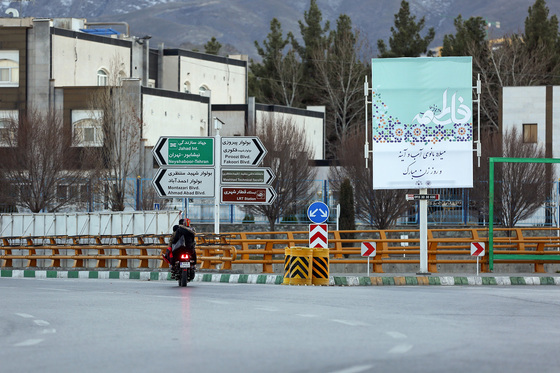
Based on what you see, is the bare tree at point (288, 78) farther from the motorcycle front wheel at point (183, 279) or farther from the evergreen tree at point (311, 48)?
the motorcycle front wheel at point (183, 279)

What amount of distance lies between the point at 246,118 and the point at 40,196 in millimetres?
20544

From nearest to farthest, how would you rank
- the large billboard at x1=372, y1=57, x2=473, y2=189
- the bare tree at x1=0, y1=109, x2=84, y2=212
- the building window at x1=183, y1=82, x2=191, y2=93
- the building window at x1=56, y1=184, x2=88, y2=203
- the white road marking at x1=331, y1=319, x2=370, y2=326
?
the white road marking at x1=331, y1=319, x2=370, y2=326 → the large billboard at x1=372, y1=57, x2=473, y2=189 → the bare tree at x1=0, y1=109, x2=84, y2=212 → the building window at x1=56, y1=184, x2=88, y2=203 → the building window at x1=183, y1=82, x2=191, y2=93

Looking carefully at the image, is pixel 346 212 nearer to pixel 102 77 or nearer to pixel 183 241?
pixel 183 241

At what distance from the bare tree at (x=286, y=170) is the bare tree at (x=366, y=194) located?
1724 millimetres

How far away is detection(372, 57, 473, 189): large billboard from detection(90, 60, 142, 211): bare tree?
28197mm

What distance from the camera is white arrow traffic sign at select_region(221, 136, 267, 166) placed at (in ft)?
108

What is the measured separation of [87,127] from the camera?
61656 millimetres

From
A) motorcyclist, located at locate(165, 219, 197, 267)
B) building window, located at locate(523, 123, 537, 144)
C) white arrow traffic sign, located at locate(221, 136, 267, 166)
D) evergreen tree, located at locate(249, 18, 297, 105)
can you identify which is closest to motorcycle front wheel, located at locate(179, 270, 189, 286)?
motorcyclist, located at locate(165, 219, 197, 267)

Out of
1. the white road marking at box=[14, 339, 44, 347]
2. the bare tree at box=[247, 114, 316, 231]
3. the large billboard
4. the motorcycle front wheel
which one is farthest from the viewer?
the bare tree at box=[247, 114, 316, 231]

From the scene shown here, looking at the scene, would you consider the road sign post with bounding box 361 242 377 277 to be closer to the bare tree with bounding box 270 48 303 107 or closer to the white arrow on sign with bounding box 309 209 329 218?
the white arrow on sign with bounding box 309 209 329 218

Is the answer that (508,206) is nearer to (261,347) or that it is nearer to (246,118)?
(246,118)

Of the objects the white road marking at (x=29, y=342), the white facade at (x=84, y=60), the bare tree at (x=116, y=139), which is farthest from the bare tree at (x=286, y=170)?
the white road marking at (x=29, y=342)

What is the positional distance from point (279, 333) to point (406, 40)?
8498 centimetres

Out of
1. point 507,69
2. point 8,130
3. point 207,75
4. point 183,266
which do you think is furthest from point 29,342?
point 507,69
